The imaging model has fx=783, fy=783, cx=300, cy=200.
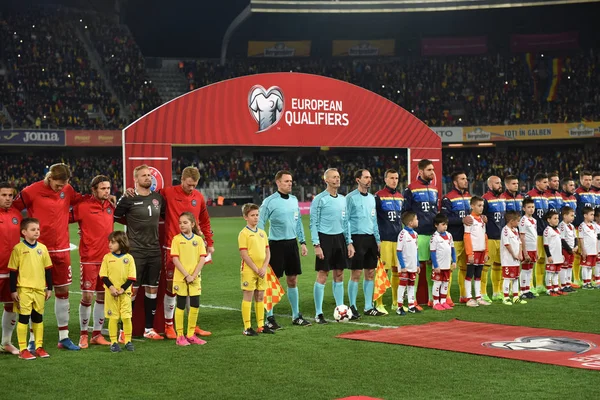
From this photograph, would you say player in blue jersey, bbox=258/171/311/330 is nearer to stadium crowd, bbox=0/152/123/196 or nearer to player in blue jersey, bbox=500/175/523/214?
player in blue jersey, bbox=500/175/523/214

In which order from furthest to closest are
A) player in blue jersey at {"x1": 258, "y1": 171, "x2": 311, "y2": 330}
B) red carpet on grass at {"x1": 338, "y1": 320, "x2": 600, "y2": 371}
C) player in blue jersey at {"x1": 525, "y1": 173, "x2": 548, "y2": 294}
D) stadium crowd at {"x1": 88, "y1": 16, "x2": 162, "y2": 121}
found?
stadium crowd at {"x1": 88, "y1": 16, "x2": 162, "y2": 121} → player in blue jersey at {"x1": 525, "y1": 173, "x2": 548, "y2": 294} → player in blue jersey at {"x1": 258, "y1": 171, "x2": 311, "y2": 330} → red carpet on grass at {"x1": 338, "y1": 320, "x2": 600, "y2": 371}

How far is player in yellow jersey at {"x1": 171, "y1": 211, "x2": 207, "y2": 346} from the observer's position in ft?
31.0

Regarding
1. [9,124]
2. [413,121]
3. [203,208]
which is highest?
[9,124]

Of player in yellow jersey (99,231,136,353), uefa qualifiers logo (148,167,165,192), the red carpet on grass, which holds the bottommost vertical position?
the red carpet on grass

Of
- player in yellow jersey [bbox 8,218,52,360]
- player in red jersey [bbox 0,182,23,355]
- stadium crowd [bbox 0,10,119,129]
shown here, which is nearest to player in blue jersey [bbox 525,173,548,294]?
player in yellow jersey [bbox 8,218,52,360]

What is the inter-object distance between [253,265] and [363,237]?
7.12 ft

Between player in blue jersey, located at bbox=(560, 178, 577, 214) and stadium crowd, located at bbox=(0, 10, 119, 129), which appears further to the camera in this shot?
stadium crowd, located at bbox=(0, 10, 119, 129)

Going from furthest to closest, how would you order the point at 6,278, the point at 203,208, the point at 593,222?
the point at 593,222 → the point at 203,208 → the point at 6,278

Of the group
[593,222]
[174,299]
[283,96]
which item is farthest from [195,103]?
[593,222]

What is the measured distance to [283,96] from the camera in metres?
12.8

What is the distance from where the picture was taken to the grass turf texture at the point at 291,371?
6.87 m

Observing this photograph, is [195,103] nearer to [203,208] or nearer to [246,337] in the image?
[203,208]

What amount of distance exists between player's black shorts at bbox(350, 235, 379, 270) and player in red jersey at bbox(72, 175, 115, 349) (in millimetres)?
3581

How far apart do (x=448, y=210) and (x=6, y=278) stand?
6888mm
